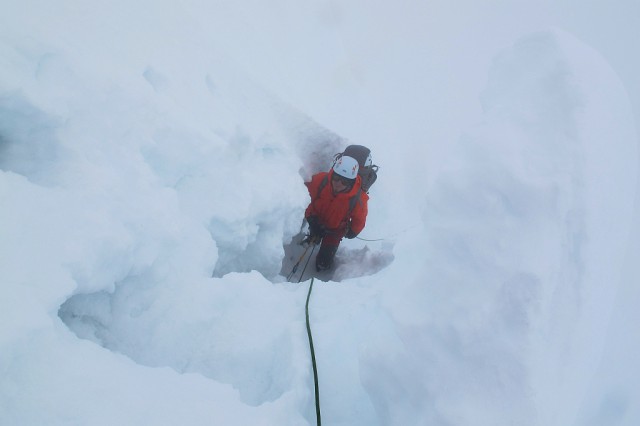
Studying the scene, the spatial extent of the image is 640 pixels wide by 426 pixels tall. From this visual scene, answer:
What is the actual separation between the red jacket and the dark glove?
0.14ft

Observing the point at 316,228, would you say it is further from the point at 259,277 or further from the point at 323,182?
the point at 259,277

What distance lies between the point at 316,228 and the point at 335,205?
39 centimetres

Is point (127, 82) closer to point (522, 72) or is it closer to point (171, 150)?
point (171, 150)

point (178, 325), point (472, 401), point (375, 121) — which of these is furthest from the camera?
point (375, 121)

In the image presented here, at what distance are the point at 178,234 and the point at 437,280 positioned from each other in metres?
1.32

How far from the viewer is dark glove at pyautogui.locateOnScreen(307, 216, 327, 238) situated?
12.5 feet

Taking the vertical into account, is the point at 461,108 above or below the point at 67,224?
above

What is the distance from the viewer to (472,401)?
4.06 feet

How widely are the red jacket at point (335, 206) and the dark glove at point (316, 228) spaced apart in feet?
0.14

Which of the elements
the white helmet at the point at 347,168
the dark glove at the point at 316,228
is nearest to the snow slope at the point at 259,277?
the white helmet at the point at 347,168

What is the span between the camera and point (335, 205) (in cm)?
361

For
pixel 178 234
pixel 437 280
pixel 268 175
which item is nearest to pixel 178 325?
pixel 178 234

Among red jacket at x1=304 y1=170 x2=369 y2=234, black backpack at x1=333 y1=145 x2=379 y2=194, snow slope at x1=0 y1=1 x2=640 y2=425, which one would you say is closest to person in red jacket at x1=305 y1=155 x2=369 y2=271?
red jacket at x1=304 y1=170 x2=369 y2=234

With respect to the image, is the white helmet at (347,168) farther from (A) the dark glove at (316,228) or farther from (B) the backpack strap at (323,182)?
(A) the dark glove at (316,228)
